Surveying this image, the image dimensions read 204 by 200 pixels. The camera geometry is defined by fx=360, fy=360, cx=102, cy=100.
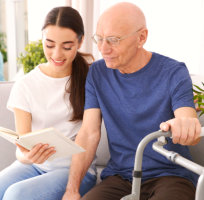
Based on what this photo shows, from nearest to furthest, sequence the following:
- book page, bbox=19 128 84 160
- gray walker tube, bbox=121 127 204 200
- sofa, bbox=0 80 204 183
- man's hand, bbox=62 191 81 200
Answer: gray walker tube, bbox=121 127 204 200, book page, bbox=19 128 84 160, man's hand, bbox=62 191 81 200, sofa, bbox=0 80 204 183

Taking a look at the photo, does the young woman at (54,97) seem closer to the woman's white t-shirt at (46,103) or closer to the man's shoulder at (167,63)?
the woman's white t-shirt at (46,103)

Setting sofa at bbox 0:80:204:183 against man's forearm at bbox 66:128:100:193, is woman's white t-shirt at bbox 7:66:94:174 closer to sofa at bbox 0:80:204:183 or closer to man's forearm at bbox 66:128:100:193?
Result: man's forearm at bbox 66:128:100:193

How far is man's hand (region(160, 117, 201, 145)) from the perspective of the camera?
3.51 ft

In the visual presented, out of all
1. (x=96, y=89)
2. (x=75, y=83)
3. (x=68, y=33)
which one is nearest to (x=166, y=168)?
(x=96, y=89)

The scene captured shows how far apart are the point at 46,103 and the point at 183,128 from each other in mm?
881

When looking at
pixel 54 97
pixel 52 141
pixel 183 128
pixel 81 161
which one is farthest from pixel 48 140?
pixel 183 128

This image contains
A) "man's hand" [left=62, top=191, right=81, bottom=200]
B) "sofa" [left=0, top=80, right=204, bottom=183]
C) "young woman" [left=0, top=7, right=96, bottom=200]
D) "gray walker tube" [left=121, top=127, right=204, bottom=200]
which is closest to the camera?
"gray walker tube" [left=121, top=127, right=204, bottom=200]

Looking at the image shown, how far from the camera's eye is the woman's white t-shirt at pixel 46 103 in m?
1.75

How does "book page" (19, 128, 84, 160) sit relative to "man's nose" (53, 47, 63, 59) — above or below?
below

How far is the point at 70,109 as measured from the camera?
180 cm

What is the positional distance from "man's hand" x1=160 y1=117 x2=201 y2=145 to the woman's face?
82 cm

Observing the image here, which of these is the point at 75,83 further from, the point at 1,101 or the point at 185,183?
the point at 185,183

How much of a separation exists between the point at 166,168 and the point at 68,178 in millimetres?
450

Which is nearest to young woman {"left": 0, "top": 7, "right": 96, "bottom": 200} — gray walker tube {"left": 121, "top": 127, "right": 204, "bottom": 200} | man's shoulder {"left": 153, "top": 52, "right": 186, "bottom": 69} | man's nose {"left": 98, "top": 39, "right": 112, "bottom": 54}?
man's nose {"left": 98, "top": 39, "right": 112, "bottom": 54}
